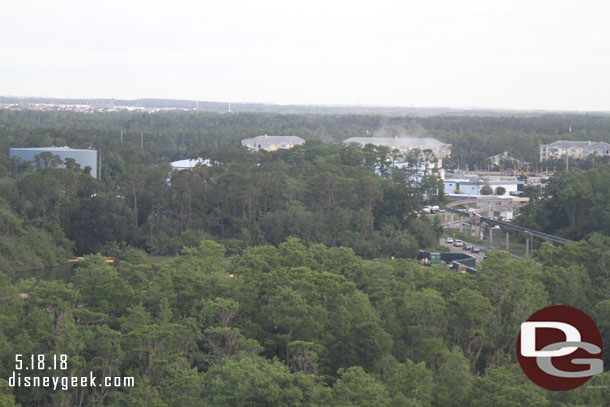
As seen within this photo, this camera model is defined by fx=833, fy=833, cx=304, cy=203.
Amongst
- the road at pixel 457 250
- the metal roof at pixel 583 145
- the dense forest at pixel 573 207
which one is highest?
the metal roof at pixel 583 145

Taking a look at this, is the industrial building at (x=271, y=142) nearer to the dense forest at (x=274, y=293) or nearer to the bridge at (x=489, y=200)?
the bridge at (x=489, y=200)

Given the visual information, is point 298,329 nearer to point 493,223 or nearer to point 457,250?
point 457,250

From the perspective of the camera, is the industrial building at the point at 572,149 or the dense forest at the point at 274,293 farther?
the industrial building at the point at 572,149

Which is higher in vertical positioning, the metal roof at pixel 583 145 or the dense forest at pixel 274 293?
the metal roof at pixel 583 145

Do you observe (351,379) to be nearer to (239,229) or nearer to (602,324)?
(602,324)

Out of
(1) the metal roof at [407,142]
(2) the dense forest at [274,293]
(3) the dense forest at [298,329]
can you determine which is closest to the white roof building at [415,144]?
(1) the metal roof at [407,142]

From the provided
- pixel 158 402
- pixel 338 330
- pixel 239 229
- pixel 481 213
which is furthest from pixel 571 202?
pixel 158 402

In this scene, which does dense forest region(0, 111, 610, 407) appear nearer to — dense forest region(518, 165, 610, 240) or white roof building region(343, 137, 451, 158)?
dense forest region(518, 165, 610, 240)
